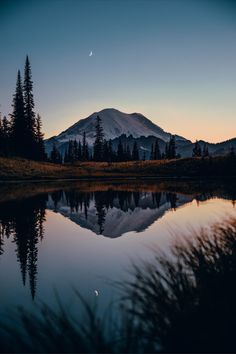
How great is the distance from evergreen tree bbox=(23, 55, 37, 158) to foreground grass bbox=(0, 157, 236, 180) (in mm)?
5380

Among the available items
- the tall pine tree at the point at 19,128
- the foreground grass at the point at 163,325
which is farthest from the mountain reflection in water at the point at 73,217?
the tall pine tree at the point at 19,128

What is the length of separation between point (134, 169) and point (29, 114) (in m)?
25.9

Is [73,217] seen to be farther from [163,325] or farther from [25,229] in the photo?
[163,325]

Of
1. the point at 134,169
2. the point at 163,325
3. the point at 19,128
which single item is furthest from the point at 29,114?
the point at 163,325

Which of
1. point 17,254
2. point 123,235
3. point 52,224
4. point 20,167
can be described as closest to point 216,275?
point 17,254

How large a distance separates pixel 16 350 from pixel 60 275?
5842 millimetres

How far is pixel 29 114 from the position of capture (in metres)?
73.9

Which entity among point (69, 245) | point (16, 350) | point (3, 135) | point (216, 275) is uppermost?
point (3, 135)

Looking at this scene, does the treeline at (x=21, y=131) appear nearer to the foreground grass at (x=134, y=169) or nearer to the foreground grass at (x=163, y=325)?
the foreground grass at (x=134, y=169)

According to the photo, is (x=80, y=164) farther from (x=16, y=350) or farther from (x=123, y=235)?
(x=16, y=350)

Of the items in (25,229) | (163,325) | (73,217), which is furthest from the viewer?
(73,217)

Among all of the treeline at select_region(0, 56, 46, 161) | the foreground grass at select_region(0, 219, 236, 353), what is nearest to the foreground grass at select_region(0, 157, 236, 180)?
the treeline at select_region(0, 56, 46, 161)

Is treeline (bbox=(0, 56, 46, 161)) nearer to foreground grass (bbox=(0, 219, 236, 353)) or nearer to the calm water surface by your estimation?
→ the calm water surface

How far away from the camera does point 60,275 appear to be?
933 centimetres
